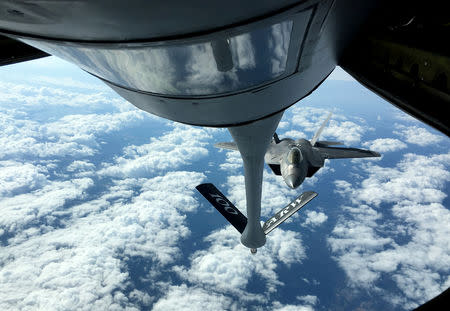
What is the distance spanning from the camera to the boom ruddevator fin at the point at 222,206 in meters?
10.9

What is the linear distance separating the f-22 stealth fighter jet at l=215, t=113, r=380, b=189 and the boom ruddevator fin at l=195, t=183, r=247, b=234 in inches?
93.0

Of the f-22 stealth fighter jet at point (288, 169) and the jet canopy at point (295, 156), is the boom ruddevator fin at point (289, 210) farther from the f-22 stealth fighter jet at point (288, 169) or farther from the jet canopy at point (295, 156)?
the jet canopy at point (295, 156)

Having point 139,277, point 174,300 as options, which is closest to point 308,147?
point 174,300

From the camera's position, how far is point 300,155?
1009 cm

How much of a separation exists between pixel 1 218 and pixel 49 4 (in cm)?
10011

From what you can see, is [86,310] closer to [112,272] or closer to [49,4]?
[112,272]

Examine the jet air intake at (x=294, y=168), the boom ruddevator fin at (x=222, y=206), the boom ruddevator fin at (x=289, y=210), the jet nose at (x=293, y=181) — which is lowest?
the boom ruddevator fin at (x=289, y=210)

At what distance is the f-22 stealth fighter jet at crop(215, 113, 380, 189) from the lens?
10023mm

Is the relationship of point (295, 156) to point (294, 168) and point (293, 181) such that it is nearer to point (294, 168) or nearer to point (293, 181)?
point (294, 168)

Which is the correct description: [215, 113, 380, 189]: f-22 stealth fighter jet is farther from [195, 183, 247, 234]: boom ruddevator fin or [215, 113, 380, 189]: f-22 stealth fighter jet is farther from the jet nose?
[195, 183, 247, 234]: boom ruddevator fin

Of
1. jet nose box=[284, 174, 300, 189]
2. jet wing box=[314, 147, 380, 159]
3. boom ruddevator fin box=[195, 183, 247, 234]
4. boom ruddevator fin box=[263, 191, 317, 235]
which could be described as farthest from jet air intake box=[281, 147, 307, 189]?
boom ruddevator fin box=[195, 183, 247, 234]

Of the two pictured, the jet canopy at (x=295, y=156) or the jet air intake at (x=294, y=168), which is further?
the jet canopy at (x=295, y=156)

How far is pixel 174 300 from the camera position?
62.2 m

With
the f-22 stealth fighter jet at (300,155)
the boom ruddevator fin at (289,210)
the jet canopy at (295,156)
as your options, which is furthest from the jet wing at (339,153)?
the jet canopy at (295,156)
